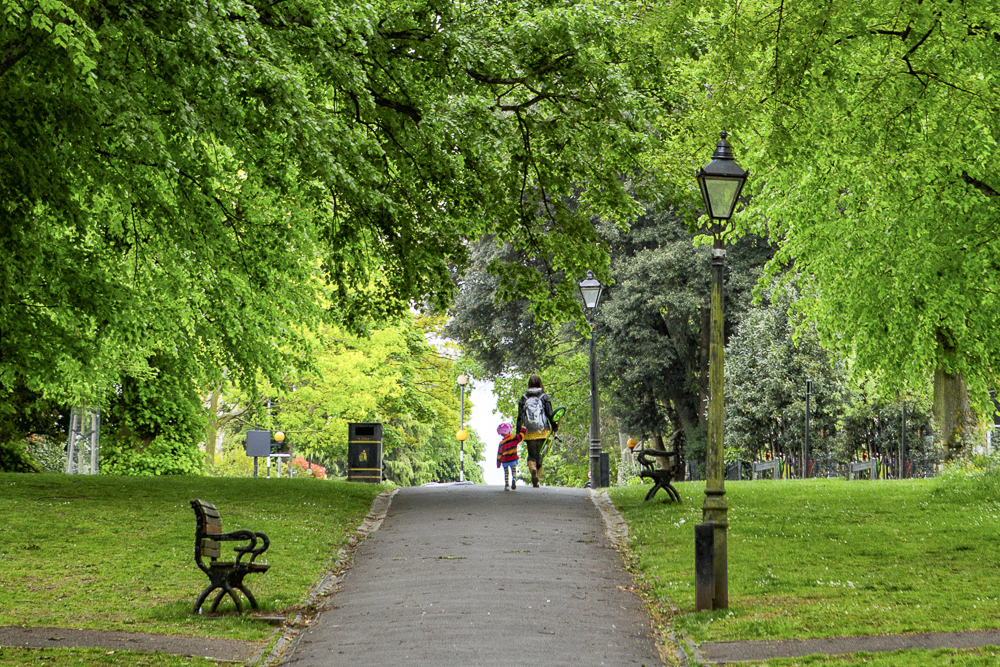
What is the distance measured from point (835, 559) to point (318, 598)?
627cm

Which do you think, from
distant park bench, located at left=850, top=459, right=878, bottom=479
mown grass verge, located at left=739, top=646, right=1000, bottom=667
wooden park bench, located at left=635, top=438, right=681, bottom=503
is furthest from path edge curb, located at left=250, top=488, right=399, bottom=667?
distant park bench, located at left=850, top=459, right=878, bottom=479

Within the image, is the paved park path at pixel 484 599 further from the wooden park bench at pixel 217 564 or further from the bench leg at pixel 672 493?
the bench leg at pixel 672 493

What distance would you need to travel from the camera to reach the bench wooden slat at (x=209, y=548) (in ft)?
37.9

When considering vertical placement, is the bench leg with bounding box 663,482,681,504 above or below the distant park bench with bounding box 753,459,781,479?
below

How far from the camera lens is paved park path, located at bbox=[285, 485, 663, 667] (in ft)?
31.8

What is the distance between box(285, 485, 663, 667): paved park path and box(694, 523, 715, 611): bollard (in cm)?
61

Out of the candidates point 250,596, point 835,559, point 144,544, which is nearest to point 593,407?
point 835,559

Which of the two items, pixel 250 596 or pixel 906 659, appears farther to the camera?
pixel 250 596

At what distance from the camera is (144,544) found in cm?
1550

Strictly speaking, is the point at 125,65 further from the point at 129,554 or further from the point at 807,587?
the point at 807,587

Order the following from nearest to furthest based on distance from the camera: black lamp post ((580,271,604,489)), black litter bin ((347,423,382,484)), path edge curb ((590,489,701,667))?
path edge curb ((590,489,701,667))
black lamp post ((580,271,604,489))
black litter bin ((347,423,382,484))

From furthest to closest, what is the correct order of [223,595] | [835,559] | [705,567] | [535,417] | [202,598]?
[535,417] < [835,559] < [705,567] < [223,595] < [202,598]

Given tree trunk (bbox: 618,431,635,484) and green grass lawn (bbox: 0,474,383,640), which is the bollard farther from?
tree trunk (bbox: 618,431,635,484)

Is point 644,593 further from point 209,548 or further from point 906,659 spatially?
point 209,548
